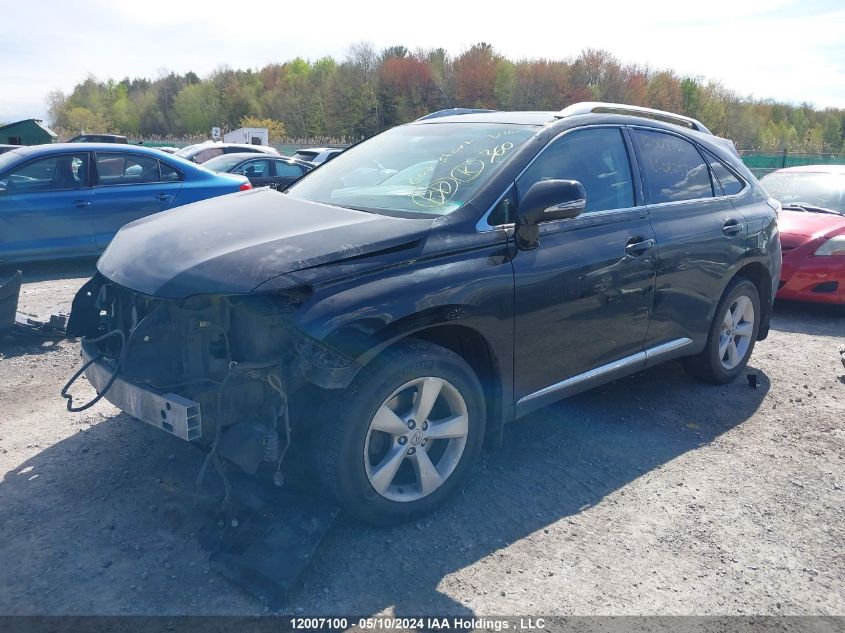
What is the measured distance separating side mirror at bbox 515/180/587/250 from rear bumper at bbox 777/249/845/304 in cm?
490

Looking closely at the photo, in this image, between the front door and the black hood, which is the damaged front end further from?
the front door

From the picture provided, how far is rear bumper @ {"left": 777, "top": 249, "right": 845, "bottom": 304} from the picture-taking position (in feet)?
23.5

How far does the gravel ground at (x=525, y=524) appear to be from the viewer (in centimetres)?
273

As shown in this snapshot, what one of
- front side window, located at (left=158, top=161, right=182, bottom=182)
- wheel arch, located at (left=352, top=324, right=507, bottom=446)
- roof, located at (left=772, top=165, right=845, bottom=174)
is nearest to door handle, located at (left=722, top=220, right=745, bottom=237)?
wheel arch, located at (left=352, top=324, right=507, bottom=446)

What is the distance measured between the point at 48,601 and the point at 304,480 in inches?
42.2

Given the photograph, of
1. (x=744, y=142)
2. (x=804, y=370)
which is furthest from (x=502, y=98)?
(x=804, y=370)

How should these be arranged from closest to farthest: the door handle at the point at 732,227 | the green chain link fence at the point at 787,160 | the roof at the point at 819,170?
the door handle at the point at 732,227 → the roof at the point at 819,170 → the green chain link fence at the point at 787,160

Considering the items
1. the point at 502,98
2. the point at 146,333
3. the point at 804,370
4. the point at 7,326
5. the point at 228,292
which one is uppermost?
the point at 502,98

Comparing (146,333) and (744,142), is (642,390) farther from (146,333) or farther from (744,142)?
(744,142)

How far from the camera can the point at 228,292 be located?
8.96ft

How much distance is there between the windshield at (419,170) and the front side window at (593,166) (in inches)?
6.8

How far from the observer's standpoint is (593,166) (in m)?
3.97

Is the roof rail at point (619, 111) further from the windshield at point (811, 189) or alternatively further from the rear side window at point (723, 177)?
the windshield at point (811, 189)

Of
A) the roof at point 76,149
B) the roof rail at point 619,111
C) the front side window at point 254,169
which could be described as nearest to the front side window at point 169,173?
the roof at point 76,149
